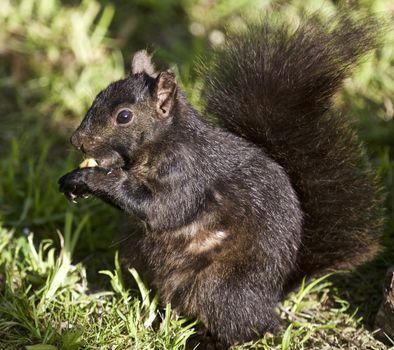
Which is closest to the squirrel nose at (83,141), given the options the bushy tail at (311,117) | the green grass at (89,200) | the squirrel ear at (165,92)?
the squirrel ear at (165,92)

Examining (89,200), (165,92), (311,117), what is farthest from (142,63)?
(89,200)

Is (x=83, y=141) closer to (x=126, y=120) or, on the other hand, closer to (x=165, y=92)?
(x=126, y=120)

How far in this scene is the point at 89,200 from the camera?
4203mm

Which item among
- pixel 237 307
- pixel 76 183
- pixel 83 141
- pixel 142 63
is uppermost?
pixel 142 63

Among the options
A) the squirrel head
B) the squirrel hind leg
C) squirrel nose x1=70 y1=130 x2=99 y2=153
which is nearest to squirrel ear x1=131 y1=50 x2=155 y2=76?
the squirrel head

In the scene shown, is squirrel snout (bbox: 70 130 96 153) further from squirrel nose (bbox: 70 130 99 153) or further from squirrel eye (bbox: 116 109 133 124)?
squirrel eye (bbox: 116 109 133 124)

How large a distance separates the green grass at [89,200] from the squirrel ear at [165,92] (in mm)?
628

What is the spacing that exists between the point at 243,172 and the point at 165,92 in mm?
509

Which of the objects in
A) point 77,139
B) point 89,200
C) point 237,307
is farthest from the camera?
point 89,200

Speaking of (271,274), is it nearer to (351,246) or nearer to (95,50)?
(351,246)

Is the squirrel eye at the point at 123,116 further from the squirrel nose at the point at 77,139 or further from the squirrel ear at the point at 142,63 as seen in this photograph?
the squirrel ear at the point at 142,63

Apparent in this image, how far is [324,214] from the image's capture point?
3320mm

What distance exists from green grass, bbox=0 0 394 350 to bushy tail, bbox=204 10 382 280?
9.0 inches

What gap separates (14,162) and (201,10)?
2.20 meters
